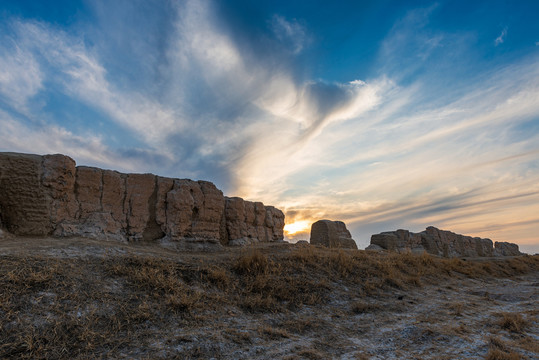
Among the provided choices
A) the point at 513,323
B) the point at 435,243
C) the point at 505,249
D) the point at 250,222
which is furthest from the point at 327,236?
the point at 505,249

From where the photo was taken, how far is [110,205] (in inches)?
350

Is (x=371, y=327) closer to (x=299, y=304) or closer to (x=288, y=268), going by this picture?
(x=299, y=304)

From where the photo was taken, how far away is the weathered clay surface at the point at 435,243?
1939 centimetres

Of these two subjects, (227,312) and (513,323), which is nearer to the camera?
(513,323)

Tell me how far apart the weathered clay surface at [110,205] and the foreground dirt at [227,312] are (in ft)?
3.10

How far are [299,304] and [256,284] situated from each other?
3.18 feet

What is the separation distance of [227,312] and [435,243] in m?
23.9

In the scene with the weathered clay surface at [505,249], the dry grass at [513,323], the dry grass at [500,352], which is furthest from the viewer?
the weathered clay surface at [505,249]

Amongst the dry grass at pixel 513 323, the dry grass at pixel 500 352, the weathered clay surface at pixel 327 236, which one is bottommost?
the dry grass at pixel 500 352

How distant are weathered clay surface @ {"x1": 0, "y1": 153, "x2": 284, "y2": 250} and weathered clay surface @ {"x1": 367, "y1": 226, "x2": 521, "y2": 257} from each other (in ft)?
36.1

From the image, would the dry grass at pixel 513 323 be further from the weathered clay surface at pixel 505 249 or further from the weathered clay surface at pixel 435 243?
the weathered clay surface at pixel 505 249

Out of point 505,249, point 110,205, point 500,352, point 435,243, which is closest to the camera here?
point 500,352

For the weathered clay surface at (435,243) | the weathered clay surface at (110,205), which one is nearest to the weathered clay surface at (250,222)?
the weathered clay surface at (110,205)

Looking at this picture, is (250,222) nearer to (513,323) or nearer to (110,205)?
(110,205)
